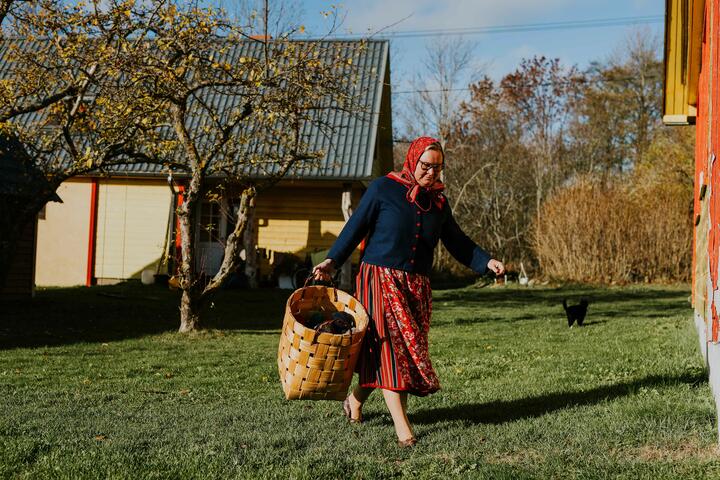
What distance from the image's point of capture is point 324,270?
5.44 metres

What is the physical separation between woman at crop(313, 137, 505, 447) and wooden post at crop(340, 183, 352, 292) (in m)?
15.2

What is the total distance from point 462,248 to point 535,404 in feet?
4.69

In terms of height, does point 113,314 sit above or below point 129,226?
below

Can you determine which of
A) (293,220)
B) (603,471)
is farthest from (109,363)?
(293,220)

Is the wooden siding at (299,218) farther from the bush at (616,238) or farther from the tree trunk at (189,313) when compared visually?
the tree trunk at (189,313)

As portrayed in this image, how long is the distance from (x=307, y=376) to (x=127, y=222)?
61.4 feet

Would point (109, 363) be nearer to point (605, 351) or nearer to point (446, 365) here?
point (446, 365)

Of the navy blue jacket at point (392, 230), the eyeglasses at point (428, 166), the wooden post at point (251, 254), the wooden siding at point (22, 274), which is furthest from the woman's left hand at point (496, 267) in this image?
the wooden post at point (251, 254)

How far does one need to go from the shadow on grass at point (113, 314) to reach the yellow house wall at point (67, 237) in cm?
235

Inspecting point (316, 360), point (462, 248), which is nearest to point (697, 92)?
point (462, 248)

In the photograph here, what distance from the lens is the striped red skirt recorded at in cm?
532

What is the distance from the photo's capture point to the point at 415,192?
17.9 ft

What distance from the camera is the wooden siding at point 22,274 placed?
17.2 metres

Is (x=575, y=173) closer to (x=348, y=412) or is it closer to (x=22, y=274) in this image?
(x=22, y=274)
